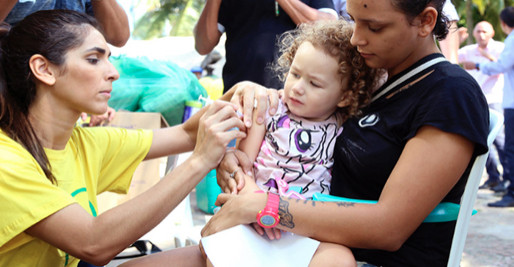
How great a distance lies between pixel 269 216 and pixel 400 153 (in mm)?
476

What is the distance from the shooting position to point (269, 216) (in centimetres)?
159

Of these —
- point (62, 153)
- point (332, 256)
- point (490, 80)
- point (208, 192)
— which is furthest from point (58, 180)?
point (490, 80)

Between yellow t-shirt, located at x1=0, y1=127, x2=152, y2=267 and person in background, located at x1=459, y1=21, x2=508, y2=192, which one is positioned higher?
yellow t-shirt, located at x1=0, y1=127, x2=152, y2=267

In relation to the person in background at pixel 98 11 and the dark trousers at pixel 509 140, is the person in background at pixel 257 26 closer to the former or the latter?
the person in background at pixel 98 11

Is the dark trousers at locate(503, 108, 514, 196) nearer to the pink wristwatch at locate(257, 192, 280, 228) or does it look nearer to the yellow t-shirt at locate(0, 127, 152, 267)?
the yellow t-shirt at locate(0, 127, 152, 267)

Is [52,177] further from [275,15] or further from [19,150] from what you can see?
[275,15]

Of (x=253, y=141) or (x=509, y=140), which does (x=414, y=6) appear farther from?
(x=509, y=140)

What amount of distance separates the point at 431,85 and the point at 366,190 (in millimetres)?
416

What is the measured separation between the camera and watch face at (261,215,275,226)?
5.21 feet

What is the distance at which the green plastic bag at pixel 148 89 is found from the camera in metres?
3.89

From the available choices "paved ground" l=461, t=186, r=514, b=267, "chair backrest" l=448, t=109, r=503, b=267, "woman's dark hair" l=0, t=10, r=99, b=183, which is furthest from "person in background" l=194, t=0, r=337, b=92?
"paved ground" l=461, t=186, r=514, b=267

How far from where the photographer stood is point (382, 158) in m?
1.67

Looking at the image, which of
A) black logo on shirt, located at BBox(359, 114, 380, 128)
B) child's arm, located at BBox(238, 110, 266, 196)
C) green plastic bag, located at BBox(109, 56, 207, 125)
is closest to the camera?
black logo on shirt, located at BBox(359, 114, 380, 128)

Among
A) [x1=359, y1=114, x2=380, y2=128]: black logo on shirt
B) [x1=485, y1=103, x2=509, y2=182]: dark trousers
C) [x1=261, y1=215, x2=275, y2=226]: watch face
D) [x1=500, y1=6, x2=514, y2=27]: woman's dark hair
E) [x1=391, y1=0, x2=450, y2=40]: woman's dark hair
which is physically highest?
[x1=391, y1=0, x2=450, y2=40]: woman's dark hair
